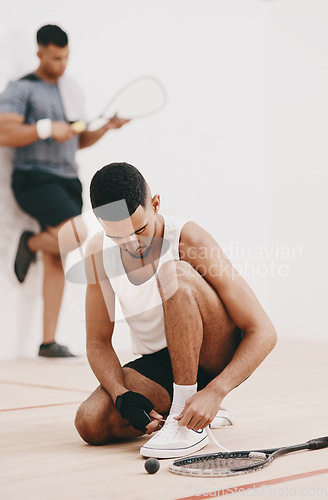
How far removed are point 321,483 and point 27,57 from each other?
263 cm

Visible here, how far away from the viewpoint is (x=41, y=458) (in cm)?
137

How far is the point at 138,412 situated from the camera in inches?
54.1

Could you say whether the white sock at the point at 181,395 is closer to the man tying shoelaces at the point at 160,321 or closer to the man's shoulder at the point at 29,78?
the man tying shoelaces at the point at 160,321

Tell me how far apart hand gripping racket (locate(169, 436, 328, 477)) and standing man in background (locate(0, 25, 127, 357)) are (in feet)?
6.42

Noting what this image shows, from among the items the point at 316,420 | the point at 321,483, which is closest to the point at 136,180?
the point at 321,483

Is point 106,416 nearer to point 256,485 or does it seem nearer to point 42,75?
point 256,485

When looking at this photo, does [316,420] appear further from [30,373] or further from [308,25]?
[308,25]

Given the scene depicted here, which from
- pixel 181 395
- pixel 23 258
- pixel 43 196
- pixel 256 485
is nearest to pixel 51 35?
pixel 43 196

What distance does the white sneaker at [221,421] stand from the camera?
167cm

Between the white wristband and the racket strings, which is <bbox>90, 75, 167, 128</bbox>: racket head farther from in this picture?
the racket strings

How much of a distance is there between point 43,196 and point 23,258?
32 centimetres

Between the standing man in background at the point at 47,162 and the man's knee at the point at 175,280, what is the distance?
5.75 ft

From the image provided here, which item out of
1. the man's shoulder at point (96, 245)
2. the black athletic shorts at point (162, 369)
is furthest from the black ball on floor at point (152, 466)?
the man's shoulder at point (96, 245)

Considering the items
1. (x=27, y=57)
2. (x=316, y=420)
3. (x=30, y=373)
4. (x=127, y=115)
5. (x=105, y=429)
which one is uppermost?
(x=27, y=57)
